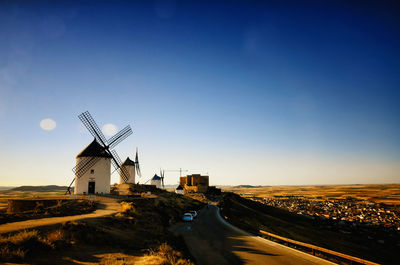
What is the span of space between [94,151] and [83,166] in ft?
11.0

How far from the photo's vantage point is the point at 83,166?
130 ft

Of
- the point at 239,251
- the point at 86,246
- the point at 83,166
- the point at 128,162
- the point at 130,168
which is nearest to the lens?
the point at 86,246

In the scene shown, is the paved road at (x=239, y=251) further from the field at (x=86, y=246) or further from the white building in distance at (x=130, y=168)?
the white building in distance at (x=130, y=168)

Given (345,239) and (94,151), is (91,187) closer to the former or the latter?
(94,151)

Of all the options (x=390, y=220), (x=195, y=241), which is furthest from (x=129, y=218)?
(x=390, y=220)

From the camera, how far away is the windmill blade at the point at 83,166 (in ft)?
130

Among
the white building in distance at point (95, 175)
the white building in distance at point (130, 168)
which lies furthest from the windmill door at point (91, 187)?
the white building in distance at point (130, 168)

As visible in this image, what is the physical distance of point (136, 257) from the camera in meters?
11.8

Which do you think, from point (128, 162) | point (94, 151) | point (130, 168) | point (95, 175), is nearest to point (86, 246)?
point (95, 175)

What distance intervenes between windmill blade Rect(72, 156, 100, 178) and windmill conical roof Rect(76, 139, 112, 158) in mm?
835

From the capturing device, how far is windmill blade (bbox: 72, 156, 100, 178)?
39719mm

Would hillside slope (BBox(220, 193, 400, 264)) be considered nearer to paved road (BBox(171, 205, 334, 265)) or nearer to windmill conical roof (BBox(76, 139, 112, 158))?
paved road (BBox(171, 205, 334, 265))

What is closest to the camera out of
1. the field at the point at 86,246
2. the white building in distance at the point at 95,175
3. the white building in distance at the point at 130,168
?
the field at the point at 86,246

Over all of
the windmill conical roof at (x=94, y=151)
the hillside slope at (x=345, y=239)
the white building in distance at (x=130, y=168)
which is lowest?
the hillside slope at (x=345, y=239)
